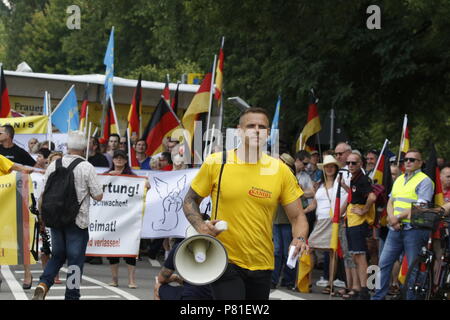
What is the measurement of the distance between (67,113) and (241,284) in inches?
500

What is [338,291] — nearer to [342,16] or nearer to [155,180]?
[155,180]

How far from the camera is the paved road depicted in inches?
443

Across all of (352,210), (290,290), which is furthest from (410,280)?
(290,290)

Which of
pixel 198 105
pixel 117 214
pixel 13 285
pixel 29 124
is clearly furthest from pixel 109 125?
pixel 13 285

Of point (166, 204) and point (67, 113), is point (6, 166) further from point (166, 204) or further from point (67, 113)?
point (67, 113)

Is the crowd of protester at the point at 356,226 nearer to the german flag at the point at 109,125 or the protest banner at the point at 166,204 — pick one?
the protest banner at the point at 166,204

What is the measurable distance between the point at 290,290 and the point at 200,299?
6590 millimetres

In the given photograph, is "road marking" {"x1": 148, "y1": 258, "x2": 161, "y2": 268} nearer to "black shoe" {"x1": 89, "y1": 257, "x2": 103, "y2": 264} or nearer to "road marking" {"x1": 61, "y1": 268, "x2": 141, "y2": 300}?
"black shoe" {"x1": 89, "y1": 257, "x2": 103, "y2": 264}

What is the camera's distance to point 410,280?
11.0 meters

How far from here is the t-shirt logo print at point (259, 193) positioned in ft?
21.8

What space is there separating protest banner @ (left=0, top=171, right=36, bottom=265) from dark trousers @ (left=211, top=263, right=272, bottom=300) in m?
5.71

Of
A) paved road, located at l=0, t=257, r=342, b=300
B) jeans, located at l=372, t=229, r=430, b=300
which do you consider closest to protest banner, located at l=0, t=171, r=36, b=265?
paved road, located at l=0, t=257, r=342, b=300

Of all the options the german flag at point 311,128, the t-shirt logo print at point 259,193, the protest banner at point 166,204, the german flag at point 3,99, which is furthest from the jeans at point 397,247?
the german flag at point 3,99

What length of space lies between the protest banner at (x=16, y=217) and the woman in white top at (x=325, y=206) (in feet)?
11.9
